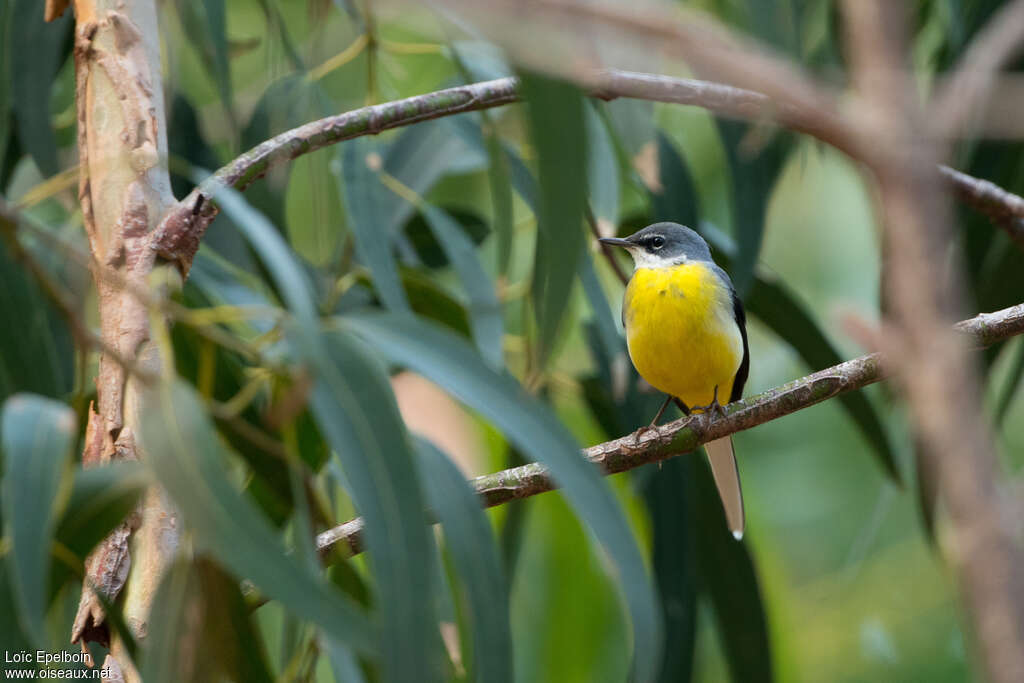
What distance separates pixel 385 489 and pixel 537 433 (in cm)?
19

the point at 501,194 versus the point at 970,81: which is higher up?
the point at 970,81

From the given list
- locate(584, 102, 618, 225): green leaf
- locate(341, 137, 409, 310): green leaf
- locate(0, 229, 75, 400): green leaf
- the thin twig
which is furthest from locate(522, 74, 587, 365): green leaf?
locate(584, 102, 618, 225): green leaf

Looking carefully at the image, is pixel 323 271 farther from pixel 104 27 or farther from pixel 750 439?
pixel 750 439

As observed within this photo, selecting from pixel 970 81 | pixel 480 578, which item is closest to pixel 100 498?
pixel 480 578

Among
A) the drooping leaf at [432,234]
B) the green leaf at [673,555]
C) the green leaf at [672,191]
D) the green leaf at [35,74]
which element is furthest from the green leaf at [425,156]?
the green leaf at [673,555]

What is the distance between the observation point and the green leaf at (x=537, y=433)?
3.85 ft

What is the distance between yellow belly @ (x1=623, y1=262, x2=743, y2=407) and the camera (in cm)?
286

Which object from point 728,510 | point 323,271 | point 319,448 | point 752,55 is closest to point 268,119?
point 323,271

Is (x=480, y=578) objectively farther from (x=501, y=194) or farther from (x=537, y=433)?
(x=501, y=194)

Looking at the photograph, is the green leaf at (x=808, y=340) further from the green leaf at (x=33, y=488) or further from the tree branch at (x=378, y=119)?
the green leaf at (x=33, y=488)

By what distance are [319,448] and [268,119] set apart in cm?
120

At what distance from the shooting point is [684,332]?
9.35ft

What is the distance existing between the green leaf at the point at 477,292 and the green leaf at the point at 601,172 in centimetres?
34

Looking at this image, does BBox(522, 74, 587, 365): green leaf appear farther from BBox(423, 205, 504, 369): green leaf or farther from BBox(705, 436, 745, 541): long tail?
BBox(705, 436, 745, 541): long tail
